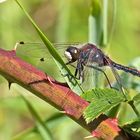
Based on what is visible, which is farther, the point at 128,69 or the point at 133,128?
the point at 128,69

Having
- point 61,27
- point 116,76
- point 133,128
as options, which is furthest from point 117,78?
point 61,27

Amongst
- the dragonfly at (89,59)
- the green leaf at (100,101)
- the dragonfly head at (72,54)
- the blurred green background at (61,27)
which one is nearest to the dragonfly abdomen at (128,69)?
the dragonfly at (89,59)

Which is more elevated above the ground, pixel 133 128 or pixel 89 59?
pixel 89 59

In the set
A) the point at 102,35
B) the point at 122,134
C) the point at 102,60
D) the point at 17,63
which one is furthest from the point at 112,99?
the point at 102,35

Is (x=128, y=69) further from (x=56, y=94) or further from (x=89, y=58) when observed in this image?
(x=56, y=94)

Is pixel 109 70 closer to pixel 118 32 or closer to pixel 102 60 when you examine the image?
pixel 102 60

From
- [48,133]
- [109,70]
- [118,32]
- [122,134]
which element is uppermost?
[118,32]

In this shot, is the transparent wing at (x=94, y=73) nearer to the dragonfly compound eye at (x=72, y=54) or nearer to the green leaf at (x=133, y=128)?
the dragonfly compound eye at (x=72, y=54)
